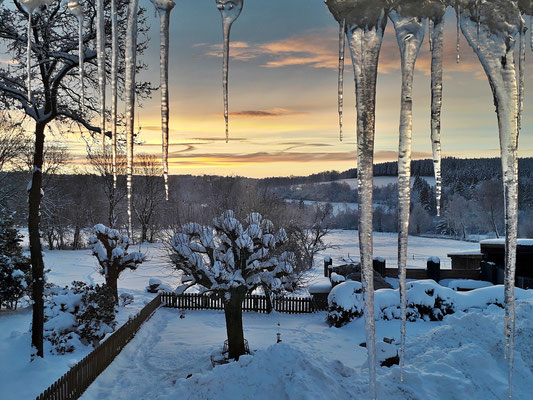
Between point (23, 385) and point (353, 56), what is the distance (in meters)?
10.8

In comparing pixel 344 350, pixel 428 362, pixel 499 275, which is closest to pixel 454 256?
pixel 499 275

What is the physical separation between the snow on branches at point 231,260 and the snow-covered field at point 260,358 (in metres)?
2.36

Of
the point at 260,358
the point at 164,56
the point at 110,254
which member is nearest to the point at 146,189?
the point at 110,254

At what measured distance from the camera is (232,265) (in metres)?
12.4

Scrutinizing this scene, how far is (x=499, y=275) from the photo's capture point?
20578 millimetres

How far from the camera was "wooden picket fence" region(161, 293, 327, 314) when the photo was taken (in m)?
19.2

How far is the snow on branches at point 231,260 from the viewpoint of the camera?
11980 millimetres

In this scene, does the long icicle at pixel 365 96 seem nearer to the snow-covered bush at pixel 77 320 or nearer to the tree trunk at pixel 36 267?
the tree trunk at pixel 36 267

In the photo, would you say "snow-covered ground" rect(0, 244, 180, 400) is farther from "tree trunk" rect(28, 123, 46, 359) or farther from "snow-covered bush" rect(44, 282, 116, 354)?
"tree trunk" rect(28, 123, 46, 359)

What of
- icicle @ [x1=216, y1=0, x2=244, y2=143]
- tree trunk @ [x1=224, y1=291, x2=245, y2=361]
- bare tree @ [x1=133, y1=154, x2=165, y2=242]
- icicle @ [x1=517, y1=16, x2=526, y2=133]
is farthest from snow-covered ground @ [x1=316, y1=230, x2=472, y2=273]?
icicle @ [x1=216, y1=0, x2=244, y2=143]

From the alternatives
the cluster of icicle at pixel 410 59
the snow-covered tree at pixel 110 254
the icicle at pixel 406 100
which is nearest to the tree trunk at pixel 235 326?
the snow-covered tree at pixel 110 254

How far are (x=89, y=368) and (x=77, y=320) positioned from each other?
9.82 ft

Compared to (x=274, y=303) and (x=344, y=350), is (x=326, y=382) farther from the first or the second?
(x=274, y=303)

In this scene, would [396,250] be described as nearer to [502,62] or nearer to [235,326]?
[235,326]
